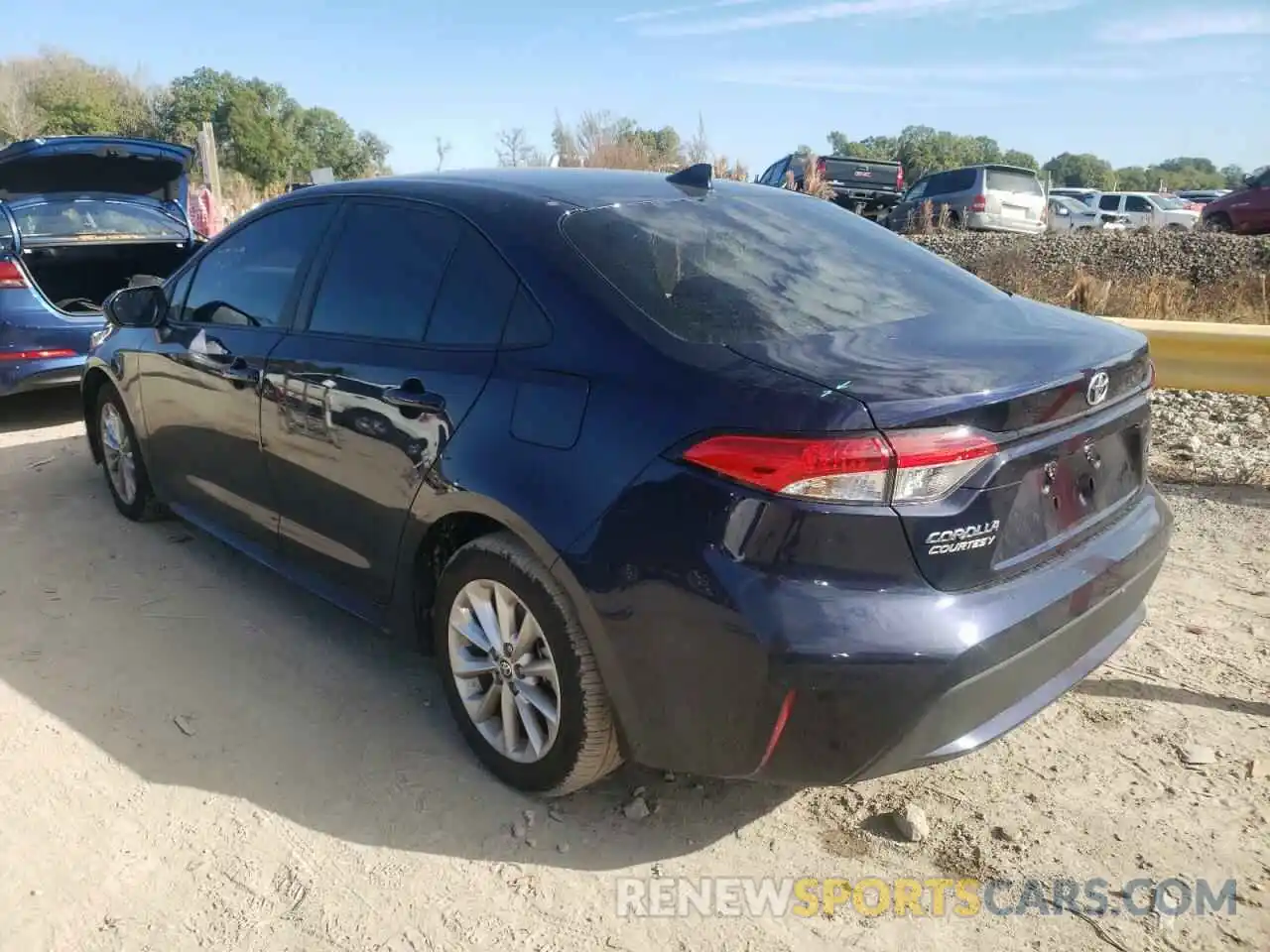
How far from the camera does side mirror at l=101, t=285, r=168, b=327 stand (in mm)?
4289

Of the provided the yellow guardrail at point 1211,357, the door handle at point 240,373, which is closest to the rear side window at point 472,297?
the door handle at point 240,373

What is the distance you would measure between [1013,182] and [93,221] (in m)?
13.5

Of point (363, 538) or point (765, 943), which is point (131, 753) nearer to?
point (363, 538)

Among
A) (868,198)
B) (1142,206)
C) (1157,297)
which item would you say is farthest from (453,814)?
(1142,206)

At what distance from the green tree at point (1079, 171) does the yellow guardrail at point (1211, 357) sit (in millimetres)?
92576

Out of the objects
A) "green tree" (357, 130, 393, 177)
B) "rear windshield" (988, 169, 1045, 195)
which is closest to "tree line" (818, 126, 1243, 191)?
"green tree" (357, 130, 393, 177)

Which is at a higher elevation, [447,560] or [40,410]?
[447,560]

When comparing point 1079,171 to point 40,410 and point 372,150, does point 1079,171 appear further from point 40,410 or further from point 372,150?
point 40,410

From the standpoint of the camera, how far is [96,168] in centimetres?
741

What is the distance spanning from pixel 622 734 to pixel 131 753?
158 cm

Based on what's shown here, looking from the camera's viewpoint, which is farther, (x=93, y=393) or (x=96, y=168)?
(x=96, y=168)

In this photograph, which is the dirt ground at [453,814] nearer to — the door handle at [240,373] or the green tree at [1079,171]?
the door handle at [240,373]

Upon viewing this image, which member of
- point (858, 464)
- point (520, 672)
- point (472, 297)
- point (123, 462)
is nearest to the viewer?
point (858, 464)

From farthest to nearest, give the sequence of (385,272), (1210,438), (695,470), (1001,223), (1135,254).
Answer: (1001,223), (1135,254), (1210,438), (385,272), (695,470)
